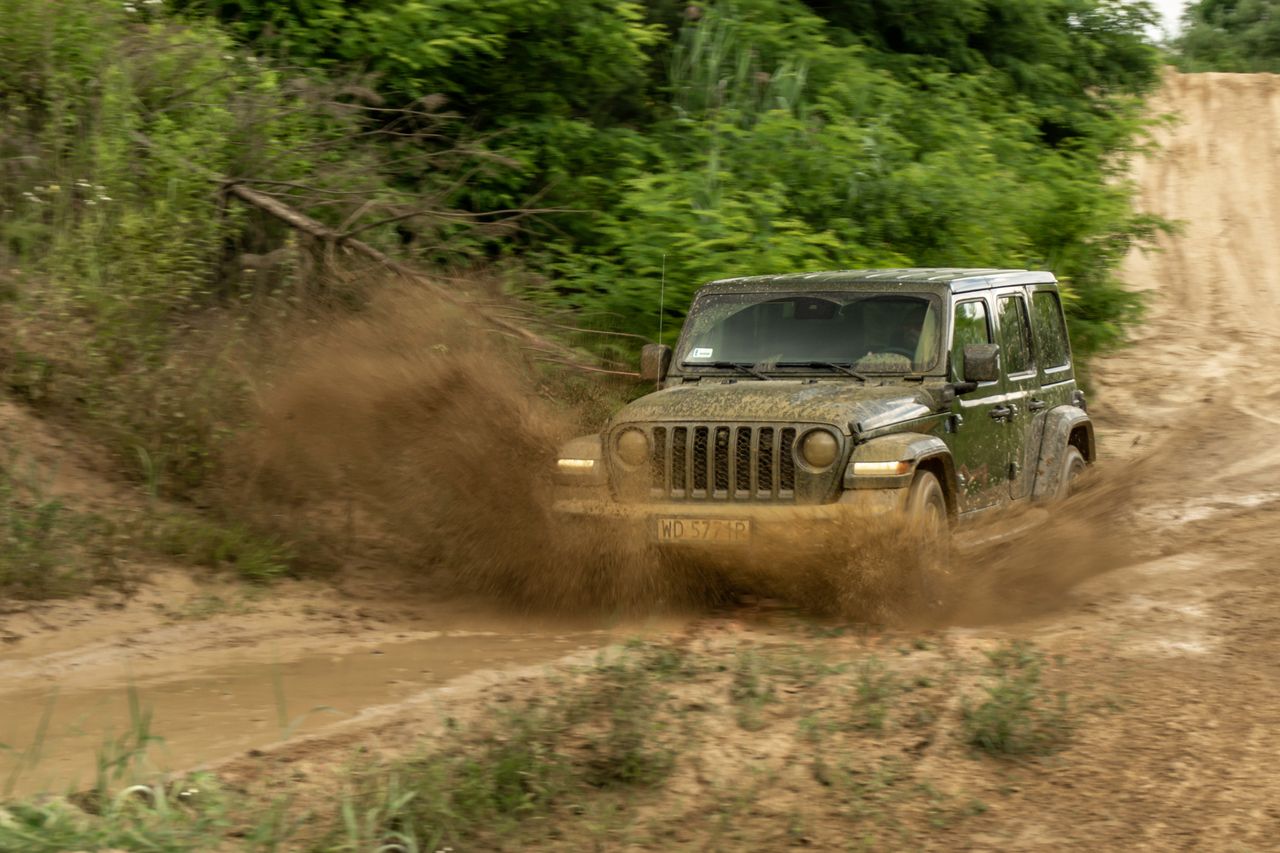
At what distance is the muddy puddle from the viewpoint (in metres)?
5.25

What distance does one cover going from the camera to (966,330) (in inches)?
335

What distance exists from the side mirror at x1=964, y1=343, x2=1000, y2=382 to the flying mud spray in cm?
91

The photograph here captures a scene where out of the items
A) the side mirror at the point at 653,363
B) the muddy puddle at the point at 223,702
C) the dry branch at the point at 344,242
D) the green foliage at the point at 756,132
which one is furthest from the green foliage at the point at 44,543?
the green foliage at the point at 756,132

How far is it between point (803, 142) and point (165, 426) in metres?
5.44

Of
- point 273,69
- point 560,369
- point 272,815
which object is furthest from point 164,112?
point 272,815

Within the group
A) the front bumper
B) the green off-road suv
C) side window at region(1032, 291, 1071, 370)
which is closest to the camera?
the front bumper

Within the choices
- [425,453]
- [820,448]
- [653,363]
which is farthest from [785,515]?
[425,453]

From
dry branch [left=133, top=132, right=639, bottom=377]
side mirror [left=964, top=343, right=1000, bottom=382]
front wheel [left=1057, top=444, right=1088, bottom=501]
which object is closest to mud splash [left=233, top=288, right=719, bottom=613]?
dry branch [left=133, top=132, right=639, bottom=377]

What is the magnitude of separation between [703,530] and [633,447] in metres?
0.58

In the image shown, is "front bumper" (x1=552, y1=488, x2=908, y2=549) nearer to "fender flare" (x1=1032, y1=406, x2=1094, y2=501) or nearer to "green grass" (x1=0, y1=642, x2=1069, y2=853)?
"green grass" (x1=0, y1=642, x2=1069, y2=853)

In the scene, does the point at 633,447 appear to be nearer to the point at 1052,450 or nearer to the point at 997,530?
the point at 997,530

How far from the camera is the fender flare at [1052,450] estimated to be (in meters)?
9.31

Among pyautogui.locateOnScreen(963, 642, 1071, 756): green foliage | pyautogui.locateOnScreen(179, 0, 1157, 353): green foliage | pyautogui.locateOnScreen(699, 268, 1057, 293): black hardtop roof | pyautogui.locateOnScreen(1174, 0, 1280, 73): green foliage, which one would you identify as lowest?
pyautogui.locateOnScreen(963, 642, 1071, 756): green foliage

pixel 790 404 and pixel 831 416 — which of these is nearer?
pixel 831 416
